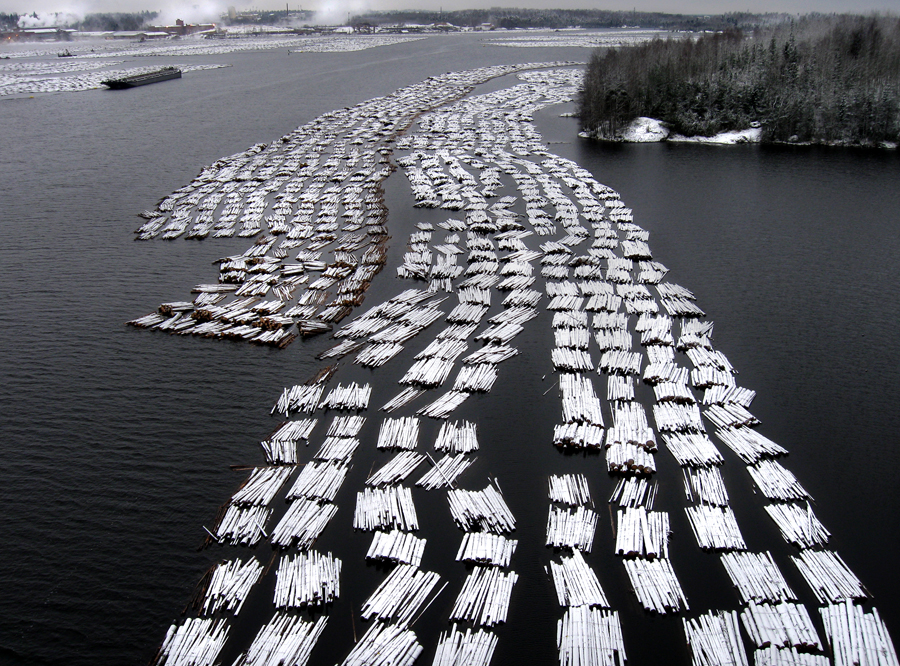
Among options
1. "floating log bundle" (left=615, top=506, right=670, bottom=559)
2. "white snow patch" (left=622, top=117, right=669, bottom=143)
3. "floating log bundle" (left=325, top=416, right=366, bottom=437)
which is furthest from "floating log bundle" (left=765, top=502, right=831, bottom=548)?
"white snow patch" (left=622, top=117, right=669, bottom=143)

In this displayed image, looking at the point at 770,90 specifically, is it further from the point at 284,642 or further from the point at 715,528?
the point at 284,642

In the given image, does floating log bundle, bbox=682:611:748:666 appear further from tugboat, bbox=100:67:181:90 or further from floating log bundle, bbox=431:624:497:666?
tugboat, bbox=100:67:181:90

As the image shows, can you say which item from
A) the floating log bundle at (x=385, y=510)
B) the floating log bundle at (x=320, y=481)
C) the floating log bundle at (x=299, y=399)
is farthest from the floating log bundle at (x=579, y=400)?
the floating log bundle at (x=299, y=399)

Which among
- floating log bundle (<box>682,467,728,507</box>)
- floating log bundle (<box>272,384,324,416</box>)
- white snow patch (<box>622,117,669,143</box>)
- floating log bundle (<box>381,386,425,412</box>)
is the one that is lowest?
floating log bundle (<box>682,467,728,507</box>)

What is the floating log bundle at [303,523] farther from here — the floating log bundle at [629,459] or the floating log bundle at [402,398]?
the floating log bundle at [629,459]

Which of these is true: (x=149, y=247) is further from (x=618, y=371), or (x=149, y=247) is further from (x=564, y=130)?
(x=564, y=130)

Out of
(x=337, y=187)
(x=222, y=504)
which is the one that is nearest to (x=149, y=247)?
(x=337, y=187)
